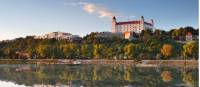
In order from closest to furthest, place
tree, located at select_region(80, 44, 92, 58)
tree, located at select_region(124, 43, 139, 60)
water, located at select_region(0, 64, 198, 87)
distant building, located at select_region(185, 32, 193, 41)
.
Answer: water, located at select_region(0, 64, 198, 87)
tree, located at select_region(124, 43, 139, 60)
tree, located at select_region(80, 44, 92, 58)
distant building, located at select_region(185, 32, 193, 41)

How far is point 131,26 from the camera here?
76188 millimetres

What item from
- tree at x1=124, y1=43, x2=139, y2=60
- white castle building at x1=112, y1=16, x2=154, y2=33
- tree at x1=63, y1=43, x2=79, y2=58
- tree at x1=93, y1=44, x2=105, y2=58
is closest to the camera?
tree at x1=124, y1=43, x2=139, y2=60

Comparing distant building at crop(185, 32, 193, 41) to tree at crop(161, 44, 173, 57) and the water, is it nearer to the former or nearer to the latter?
tree at crop(161, 44, 173, 57)

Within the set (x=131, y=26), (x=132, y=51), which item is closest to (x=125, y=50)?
(x=132, y=51)

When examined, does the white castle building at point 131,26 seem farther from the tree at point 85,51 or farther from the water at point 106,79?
the water at point 106,79

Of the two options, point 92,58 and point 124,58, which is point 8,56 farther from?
point 124,58

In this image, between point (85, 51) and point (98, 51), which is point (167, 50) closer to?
point (98, 51)

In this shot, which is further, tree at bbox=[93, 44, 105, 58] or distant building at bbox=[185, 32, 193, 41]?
distant building at bbox=[185, 32, 193, 41]

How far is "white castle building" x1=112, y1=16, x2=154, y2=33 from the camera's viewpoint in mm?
73562

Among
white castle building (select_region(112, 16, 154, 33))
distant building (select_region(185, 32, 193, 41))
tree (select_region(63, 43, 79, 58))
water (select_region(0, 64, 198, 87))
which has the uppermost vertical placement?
white castle building (select_region(112, 16, 154, 33))

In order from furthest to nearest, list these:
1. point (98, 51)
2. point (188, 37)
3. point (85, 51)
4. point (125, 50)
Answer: point (188, 37), point (85, 51), point (98, 51), point (125, 50)

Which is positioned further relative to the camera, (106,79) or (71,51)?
(71,51)

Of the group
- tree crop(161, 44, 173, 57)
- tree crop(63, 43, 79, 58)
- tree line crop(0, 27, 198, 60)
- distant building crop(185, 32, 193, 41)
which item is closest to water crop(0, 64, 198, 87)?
tree line crop(0, 27, 198, 60)

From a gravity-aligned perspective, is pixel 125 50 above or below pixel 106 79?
above
